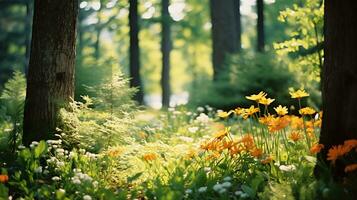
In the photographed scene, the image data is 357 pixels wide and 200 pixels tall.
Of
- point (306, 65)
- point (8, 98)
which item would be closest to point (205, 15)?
point (306, 65)

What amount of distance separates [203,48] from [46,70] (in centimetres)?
2808

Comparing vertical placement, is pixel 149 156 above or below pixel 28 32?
below

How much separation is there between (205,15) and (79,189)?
2243 cm

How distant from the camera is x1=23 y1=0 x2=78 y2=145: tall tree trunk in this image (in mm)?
5523

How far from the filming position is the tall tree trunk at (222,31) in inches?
567

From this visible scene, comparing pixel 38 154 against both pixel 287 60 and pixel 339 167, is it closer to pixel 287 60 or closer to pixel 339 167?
pixel 339 167

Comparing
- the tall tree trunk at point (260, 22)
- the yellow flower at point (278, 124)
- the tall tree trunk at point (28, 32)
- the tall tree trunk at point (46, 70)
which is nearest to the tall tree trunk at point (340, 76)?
the yellow flower at point (278, 124)

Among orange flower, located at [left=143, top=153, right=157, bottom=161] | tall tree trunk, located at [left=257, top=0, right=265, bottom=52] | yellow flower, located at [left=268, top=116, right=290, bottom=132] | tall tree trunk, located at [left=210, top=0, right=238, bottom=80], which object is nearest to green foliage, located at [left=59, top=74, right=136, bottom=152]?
orange flower, located at [left=143, top=153, right=157, bottom=161]

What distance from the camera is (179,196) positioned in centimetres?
A: 360

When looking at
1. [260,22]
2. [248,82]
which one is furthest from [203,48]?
[248,82]

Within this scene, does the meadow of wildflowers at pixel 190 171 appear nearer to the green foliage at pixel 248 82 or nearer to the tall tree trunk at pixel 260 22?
the green foliage at pixel 248 82

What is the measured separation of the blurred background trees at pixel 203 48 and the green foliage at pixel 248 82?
24 millimetres

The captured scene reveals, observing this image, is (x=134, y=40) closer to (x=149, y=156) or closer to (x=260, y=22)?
(x=260, y=22)

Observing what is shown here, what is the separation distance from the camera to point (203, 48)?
33.2m
